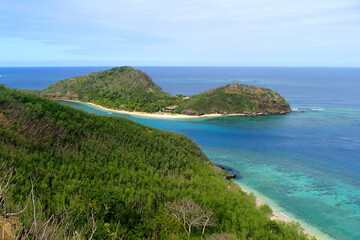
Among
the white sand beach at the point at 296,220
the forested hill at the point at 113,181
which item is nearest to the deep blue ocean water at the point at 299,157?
the white sand beach at the point at 296,220

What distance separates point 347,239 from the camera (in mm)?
25406

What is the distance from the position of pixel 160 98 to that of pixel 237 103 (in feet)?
102

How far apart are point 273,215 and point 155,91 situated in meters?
98.1

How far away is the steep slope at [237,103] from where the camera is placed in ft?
306

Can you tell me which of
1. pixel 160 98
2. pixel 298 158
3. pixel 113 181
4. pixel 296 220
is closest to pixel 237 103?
pixel 160 98

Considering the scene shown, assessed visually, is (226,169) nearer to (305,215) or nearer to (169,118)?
(305,215)

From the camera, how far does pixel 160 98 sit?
109750 millimetres

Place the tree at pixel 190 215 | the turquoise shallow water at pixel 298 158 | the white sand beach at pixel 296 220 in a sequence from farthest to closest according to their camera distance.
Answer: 1. the turquoise shallow water at pixel 298 158
2. the white sand beach at pixel 296 220
3. the tree at pixel 190 215

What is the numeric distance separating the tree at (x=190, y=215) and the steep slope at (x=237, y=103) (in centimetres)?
6959

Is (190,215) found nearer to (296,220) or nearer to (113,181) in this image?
(113,181)

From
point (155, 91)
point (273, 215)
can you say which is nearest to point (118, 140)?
point (273, 215)

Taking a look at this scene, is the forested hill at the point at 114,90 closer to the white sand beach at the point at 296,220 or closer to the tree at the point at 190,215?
the white sand beach at the point at 296,220

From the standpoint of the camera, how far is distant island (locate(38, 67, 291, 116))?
93812mm

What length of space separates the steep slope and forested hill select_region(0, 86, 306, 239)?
5346 centimetres
